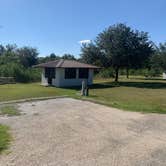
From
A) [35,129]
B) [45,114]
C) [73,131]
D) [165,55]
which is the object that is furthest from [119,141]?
[165,55]

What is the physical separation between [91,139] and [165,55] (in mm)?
39671

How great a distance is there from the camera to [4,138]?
6.57 metres

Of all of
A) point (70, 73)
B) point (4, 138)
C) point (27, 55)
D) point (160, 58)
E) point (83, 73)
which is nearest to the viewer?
point (4, 138)

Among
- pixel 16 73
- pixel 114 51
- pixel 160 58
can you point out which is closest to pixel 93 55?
pixel 114 51

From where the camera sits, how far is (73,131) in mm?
7438

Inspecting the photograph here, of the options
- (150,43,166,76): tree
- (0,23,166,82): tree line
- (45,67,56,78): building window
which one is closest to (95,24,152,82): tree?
(0,23,166,82): tree line

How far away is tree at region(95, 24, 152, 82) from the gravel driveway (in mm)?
19972

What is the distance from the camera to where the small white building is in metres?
25.1

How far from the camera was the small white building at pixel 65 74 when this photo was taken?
82.4 ft

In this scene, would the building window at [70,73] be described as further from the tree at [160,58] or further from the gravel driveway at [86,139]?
the tree at [160,58]

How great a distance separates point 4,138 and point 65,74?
19.1 meters

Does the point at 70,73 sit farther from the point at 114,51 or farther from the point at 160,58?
the point at 160,58

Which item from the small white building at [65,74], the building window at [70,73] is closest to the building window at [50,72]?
the small white building at [65,74]

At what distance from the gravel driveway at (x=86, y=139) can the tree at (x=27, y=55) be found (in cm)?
4716
